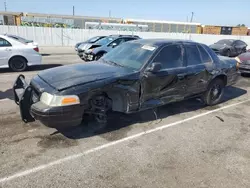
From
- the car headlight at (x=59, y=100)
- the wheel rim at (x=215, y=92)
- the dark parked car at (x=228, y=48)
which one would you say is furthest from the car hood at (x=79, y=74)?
the dark parked car at (x=228, y=48)

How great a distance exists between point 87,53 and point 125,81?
8.17m

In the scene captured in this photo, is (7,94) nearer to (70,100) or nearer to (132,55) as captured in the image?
(70,100)

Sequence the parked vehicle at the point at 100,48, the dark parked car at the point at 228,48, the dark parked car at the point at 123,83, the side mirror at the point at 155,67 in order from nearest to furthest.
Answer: the dark parked car at the point at 123,83
the side mirror at the point at 155,67
the parked vehicle at the point at 100,48
the dark parked car at the point at 228,48

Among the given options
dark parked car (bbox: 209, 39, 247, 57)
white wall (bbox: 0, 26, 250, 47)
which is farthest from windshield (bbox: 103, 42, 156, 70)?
white wall (bbox: 0, 26, 250, 47)

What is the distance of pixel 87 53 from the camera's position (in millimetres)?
11555

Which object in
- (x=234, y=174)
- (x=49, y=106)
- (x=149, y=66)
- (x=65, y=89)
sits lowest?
(x=234, y=174)

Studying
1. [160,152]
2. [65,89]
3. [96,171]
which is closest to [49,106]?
[65,89]

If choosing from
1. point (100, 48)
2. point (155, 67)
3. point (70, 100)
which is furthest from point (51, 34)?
point (70, 100)

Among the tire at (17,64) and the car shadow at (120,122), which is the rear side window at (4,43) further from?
the car shadow at (120,122)

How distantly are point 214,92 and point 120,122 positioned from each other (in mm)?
2881

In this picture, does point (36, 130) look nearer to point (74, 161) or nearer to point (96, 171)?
point (74, 161)

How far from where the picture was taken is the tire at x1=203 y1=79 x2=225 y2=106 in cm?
564

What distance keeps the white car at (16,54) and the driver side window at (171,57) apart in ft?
21.9

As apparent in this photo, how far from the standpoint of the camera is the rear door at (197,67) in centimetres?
493
